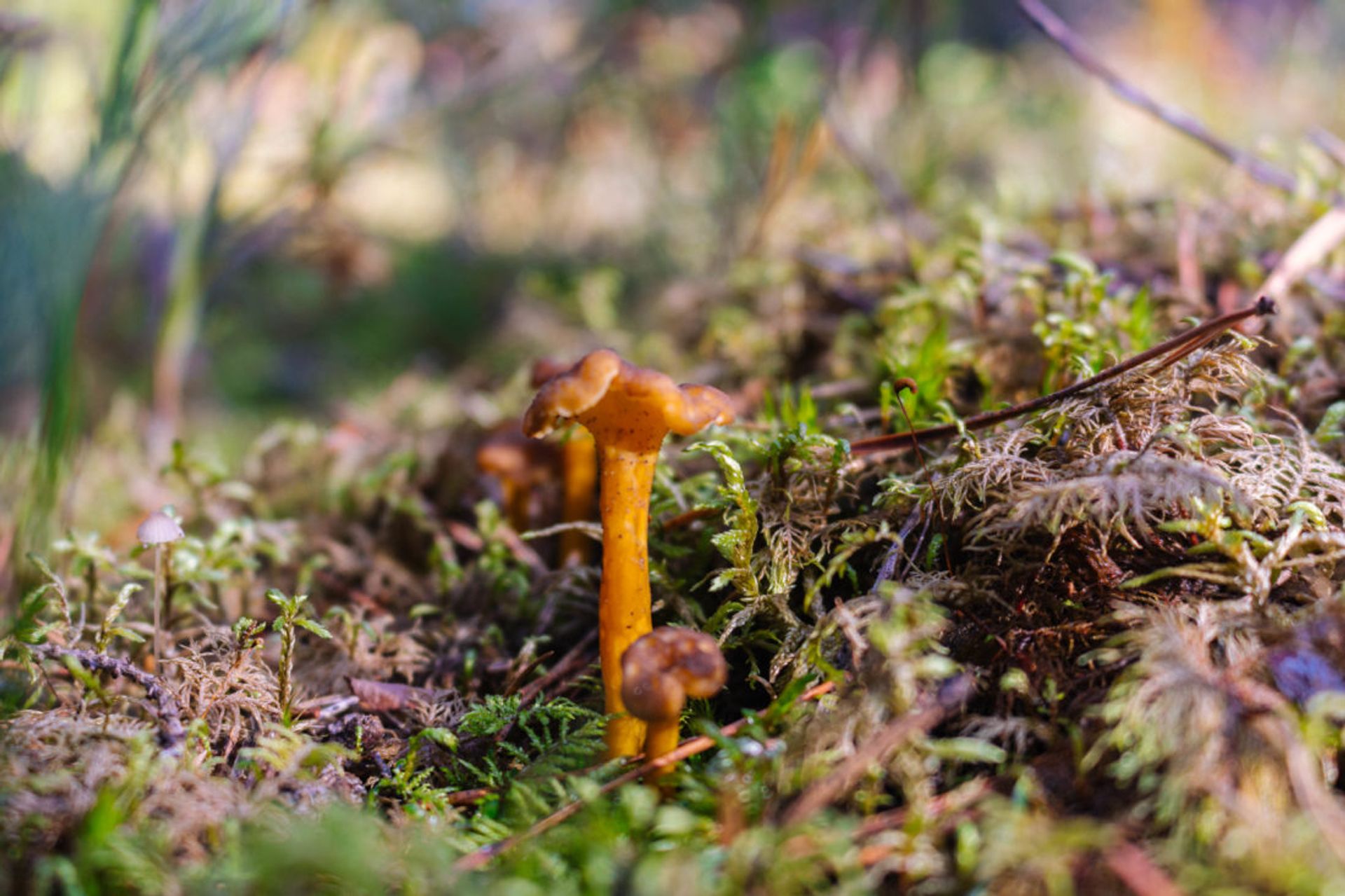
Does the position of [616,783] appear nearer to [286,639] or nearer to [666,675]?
[666,675]

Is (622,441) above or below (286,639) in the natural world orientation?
Answer: above

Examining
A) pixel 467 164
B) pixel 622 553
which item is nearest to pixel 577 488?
pixel 622 553

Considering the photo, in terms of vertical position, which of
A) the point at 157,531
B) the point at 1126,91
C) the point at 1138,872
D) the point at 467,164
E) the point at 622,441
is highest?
the point at 1126,91

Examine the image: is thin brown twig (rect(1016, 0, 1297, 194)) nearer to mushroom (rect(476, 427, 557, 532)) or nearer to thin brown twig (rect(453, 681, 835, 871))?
mushroom (rect(476, 427, 557, 532))

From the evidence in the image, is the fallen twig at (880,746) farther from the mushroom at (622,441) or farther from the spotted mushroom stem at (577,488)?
the spotted mushroom stem at (577,488)

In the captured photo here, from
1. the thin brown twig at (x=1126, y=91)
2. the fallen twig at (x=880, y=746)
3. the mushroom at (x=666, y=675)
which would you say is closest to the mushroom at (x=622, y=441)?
the mushroom at (x=666, y=675)

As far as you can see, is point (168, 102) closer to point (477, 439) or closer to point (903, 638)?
point (477, 439)

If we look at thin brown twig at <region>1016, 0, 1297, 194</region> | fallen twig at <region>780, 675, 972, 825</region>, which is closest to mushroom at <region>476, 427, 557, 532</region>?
fallen twig at <region>780, 675, 972, 825</region>
